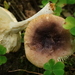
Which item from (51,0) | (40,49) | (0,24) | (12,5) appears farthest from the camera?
(12,5)

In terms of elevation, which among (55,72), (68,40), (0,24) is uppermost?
(0,24)

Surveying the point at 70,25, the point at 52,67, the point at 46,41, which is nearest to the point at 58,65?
the point at 52,67

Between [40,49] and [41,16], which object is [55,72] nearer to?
[40,49]

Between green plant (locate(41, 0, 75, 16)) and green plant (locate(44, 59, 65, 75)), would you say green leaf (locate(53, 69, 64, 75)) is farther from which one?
green plant (locate(41, 0, 75, 16))

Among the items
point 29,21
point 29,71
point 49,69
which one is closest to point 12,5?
point 29,21

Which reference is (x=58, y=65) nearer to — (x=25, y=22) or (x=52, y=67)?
(x=52, y=67)

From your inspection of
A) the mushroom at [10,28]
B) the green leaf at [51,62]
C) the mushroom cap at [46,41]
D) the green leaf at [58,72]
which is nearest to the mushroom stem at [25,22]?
the mushroom at [10,28]

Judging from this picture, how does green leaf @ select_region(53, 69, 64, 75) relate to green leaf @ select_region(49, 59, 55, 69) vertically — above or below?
below

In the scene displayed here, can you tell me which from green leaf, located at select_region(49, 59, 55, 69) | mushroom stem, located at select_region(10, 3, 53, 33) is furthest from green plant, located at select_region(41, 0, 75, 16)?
green leaf, located at select_region(49, 59, 55, 69)
